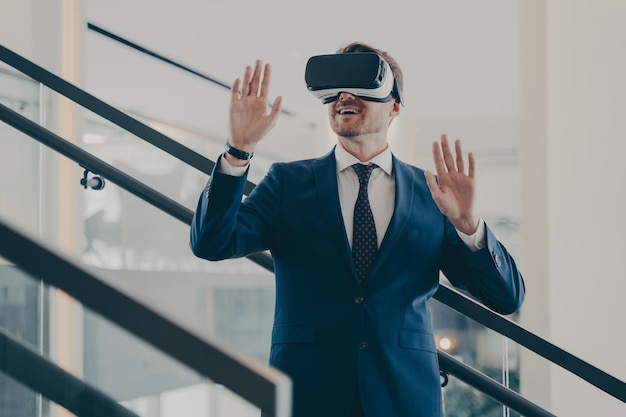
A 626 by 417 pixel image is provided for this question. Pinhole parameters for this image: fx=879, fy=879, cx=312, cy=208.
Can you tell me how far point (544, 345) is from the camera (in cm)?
213

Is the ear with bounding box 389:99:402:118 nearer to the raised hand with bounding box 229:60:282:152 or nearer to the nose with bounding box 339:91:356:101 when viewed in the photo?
the nose with bounding box 339:91:356:101

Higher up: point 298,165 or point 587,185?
point 298,165

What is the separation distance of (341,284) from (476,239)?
282mm

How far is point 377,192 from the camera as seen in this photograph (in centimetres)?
183

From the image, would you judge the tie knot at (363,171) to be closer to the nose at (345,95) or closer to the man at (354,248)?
the man at (354,248)

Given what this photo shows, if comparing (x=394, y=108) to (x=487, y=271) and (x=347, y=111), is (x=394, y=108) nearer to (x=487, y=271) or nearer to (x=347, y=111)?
Result: (x=347, y=111)

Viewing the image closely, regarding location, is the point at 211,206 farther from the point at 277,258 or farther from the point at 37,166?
the point at 37,166

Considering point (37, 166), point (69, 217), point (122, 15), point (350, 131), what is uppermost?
point (122, 15)

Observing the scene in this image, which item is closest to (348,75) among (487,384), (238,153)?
(238,153)

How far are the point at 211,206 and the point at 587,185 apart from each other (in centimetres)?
195

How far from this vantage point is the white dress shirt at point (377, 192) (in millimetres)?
1738

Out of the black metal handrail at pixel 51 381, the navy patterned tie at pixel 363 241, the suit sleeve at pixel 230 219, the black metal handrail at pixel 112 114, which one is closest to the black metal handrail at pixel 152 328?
the black metal handrail at pixel 51 381

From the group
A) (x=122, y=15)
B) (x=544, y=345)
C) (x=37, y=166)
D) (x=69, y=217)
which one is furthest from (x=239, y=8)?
(x=544, y=345)

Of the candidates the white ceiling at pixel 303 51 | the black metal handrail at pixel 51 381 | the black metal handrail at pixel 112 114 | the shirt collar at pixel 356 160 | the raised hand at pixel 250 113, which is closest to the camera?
the black metal handrail at pixel 51 381
